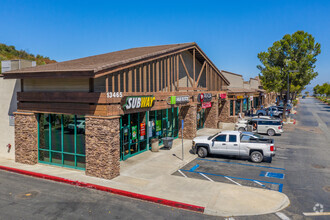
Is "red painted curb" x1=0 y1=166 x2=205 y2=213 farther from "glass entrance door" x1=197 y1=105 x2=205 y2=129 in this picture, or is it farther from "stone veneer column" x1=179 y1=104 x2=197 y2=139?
"glass entrance door" x1=197 y1=105 x2=205 y2=129

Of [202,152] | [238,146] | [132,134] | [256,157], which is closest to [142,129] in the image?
[132,134]

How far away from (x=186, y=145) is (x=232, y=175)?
7.64m

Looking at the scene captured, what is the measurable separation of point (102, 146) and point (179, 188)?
4420 mm

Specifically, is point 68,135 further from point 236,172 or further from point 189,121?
point 189,121

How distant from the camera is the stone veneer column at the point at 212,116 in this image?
103ft

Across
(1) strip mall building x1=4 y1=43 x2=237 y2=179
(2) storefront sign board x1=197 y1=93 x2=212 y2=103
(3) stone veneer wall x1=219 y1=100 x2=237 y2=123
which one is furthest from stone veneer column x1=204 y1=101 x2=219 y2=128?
(1) strip mall building x1=4 y1=43 x2=237 y2=179

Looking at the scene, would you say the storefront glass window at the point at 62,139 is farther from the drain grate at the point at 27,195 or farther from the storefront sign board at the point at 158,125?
the storefront sign board at the point at 158,125

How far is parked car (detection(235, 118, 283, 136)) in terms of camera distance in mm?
26342

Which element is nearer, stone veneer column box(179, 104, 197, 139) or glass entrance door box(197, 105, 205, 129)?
stone veneer column box(179, 104, 197, 139)

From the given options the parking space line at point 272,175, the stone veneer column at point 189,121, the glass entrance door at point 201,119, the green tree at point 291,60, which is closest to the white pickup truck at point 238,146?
the parking space line at point 272,175

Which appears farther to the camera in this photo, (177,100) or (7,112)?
(177,100)

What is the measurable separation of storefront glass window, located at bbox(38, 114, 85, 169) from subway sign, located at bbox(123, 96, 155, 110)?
2.67 m

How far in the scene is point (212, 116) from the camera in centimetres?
3162

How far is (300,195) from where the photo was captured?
11156mm
